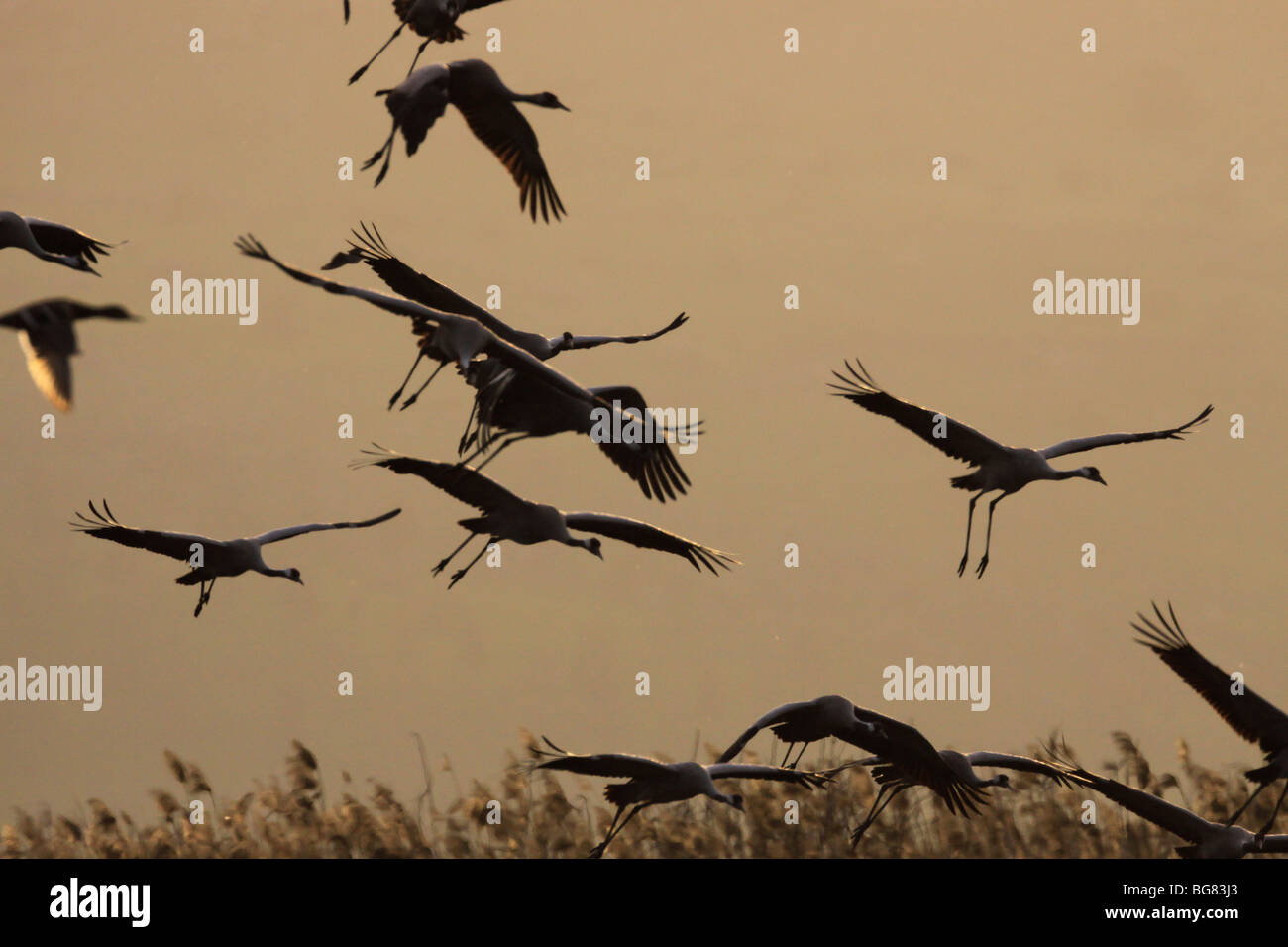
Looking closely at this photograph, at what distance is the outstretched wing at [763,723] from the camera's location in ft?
36.4

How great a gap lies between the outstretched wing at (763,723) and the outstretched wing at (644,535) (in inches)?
41.4

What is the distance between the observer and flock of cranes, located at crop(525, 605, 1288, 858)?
435 inches

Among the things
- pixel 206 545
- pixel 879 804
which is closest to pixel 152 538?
pixel 206 545

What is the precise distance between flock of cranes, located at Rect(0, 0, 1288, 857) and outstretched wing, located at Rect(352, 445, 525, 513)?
0.04 feet

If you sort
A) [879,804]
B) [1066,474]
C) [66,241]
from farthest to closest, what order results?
1. [879,804]
2. [1066,474]
3. [66,241]

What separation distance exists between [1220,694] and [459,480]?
567 cm

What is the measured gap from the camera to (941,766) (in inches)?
482

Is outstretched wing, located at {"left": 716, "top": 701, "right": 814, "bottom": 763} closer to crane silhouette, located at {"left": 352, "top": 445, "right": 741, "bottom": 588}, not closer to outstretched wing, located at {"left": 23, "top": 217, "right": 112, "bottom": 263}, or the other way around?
crane silhouette, located at {"left": 352, "top": 445, "right": 741, "bottom": 588}

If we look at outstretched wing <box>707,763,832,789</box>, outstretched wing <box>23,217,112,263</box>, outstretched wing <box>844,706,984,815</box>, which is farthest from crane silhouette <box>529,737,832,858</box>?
outstretched wing <box>23,217,112,263</box>

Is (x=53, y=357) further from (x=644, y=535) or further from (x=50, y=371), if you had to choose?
(x=644, y=535)

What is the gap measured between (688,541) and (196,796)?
5.61 meters
